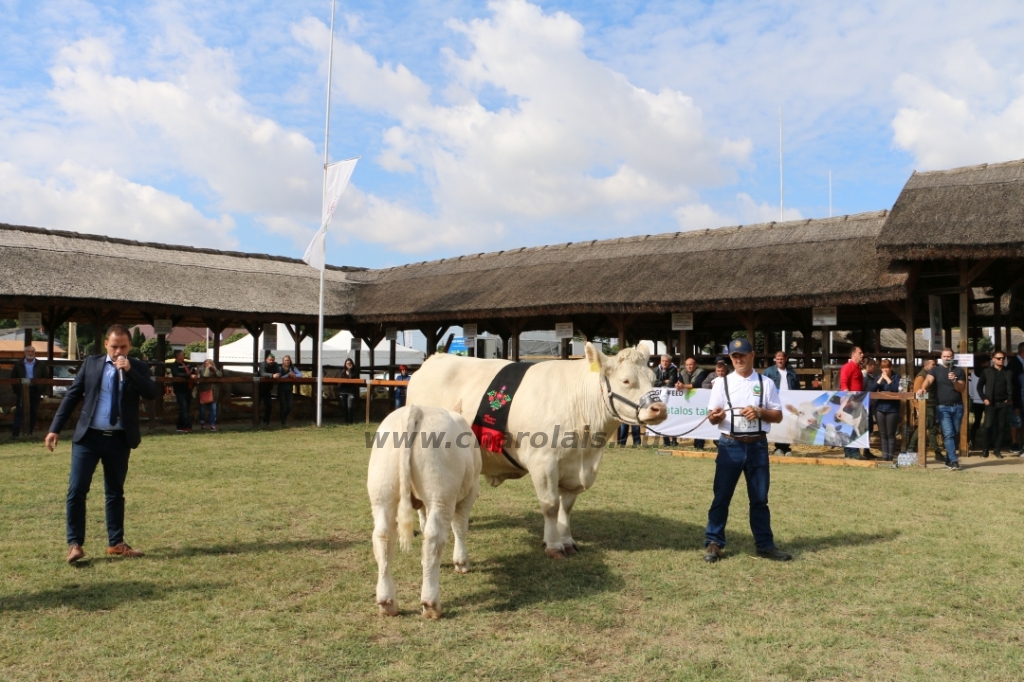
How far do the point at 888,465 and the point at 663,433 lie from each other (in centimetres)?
347

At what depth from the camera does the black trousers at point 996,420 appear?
37.2 ft

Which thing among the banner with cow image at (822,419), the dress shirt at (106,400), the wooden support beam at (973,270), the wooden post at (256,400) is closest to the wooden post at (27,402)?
the wooden post at (256,400)

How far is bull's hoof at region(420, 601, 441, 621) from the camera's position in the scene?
4195 millimetres

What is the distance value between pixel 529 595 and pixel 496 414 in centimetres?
154

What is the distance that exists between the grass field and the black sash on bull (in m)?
0.84

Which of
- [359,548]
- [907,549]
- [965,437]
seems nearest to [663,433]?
[965,437]

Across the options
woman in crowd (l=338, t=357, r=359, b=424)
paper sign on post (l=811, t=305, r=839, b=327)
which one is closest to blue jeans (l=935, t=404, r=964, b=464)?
paper sign on post (l=811, t=305, r=839, b=327)

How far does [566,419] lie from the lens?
566cm

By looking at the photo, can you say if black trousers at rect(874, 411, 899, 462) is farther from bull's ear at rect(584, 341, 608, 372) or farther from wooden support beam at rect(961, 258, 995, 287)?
bull's ear at rect(584, 341, 608, 372)

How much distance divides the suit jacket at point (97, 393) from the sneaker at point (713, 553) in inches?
168

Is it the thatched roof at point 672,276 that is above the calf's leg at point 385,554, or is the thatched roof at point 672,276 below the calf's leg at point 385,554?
above

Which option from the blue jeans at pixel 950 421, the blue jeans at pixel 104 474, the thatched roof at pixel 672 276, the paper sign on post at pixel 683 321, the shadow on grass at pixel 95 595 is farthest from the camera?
the paper sign on post at pixel 683 321

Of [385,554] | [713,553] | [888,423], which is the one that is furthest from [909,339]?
[385,554]

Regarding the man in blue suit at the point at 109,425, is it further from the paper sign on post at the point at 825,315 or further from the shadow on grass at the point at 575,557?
the paper sign on post at the point at 825,315
